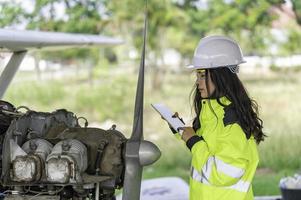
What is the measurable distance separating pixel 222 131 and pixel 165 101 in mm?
10677

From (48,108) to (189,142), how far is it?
10819 millimetres

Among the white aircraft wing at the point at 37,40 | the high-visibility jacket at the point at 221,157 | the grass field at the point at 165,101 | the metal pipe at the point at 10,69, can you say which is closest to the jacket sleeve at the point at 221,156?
the high-visibility jacket at the point at 221,157

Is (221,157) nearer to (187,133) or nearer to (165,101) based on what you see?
(187,133)

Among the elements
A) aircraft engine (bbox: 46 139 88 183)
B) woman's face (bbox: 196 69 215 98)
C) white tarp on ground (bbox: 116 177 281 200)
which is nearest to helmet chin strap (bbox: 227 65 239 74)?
woman's face (bbox: 196 69 215 98)

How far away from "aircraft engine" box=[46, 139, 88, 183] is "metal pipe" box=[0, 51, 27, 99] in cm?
228

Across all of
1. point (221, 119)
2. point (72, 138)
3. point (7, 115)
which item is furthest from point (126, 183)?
point (7, 115)

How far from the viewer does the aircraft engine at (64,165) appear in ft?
10.2

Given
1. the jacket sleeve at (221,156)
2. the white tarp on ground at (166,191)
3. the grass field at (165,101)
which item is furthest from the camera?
the grass field at (165,101)

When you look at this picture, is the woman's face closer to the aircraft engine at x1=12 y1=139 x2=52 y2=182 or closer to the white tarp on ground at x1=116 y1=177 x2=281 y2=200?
the aircraft engine at x1=12 y1=139 x2=52 y2=182

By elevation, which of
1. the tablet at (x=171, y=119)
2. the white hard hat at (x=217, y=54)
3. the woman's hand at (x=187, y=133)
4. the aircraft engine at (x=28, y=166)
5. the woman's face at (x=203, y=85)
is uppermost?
the white hard hat at (x=217, y=54)

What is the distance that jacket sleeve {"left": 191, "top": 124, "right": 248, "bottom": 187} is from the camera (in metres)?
3.01

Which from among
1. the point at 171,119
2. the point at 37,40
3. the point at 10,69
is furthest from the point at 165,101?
the point at 171,119

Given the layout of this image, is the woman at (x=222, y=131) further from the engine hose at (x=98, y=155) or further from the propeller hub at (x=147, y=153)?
the engine hose at (x=98, y=155)

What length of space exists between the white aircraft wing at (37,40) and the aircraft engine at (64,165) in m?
1.58
